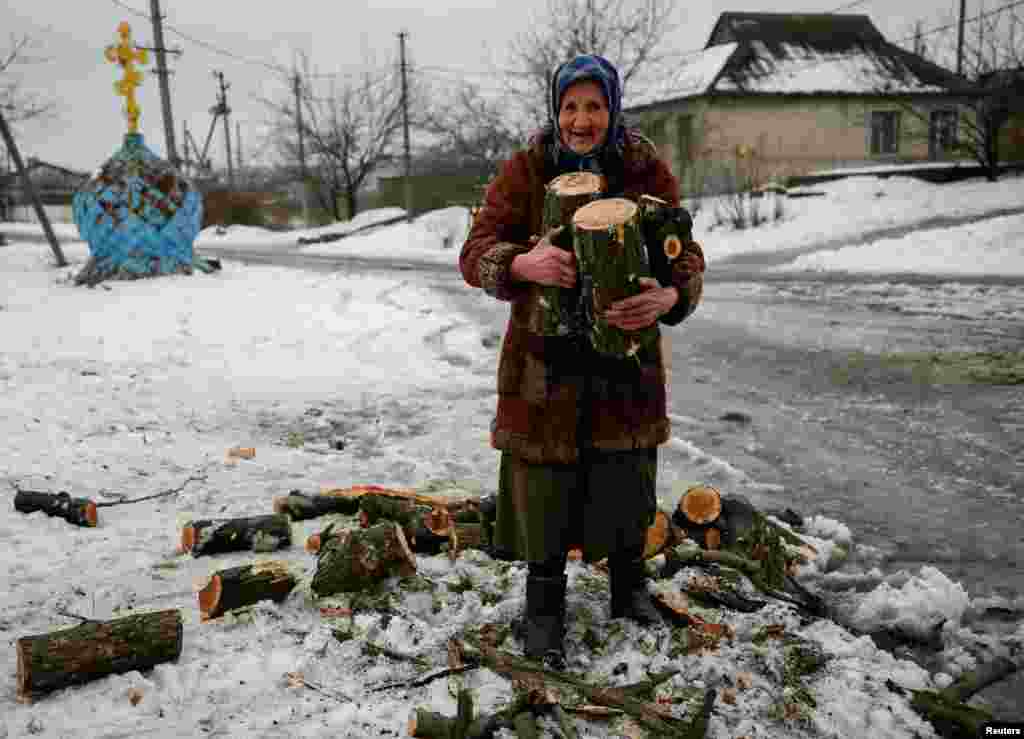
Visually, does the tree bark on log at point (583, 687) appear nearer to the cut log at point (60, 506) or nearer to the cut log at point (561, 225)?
the cut log at point (561, 225)

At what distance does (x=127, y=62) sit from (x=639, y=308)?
1231 cm

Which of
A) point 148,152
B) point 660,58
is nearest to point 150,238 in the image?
point 148,152

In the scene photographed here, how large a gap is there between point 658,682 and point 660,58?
23.7 m

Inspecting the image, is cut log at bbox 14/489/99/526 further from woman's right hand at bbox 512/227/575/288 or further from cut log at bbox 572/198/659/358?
cut log at bbox 572/198/659/358

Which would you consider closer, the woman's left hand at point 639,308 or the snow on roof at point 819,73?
the woman's left hand at point 639,308

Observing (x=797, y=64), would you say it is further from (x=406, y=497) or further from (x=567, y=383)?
(x=567, y=383)

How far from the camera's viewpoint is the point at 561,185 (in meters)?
2.10

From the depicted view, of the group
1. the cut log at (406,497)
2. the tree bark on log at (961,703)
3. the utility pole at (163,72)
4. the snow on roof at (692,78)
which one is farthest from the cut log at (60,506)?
the snow on roof at (692,78)

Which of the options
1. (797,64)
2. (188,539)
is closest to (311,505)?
(188,539)

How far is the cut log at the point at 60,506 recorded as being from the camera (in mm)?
3234

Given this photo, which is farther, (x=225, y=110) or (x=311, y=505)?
(x=225, y=110)

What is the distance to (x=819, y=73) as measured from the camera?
94.7 ft

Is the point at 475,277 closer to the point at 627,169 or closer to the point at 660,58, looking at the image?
the point at 627,169

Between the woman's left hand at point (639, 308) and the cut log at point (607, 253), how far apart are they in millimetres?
15
